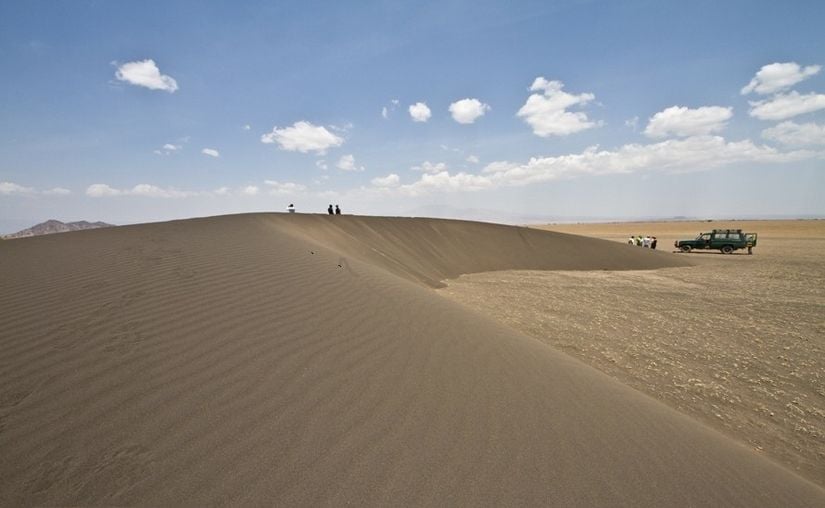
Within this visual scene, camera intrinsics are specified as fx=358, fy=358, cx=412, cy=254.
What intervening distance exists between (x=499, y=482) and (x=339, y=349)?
1987 millimetres

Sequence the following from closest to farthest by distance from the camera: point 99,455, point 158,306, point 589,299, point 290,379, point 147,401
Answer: point 99,455 < point 147,401 < point 290,379 < point 158,306 < point 589,299

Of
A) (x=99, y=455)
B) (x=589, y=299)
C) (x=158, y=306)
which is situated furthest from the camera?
(x=589, y=299)

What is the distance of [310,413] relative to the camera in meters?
2.61

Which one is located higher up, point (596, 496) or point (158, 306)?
point (158, 306)

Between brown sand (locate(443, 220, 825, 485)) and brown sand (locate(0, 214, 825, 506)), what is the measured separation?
105 centimetres

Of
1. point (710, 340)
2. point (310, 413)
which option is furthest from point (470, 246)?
point (310, 413)

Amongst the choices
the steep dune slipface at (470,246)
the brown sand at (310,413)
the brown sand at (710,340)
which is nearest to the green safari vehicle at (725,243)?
the steep dune slipface at (470,246)

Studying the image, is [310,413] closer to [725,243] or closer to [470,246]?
[470,246]

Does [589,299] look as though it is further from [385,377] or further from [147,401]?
[147,401]

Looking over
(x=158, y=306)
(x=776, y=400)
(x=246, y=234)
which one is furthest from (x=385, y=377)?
(x=246, y=234)

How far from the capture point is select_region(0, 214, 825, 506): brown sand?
2.05m

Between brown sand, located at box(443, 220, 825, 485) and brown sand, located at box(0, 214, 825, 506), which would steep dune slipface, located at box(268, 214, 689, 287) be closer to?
brown sand, located at box(443, 220, 825, 485)

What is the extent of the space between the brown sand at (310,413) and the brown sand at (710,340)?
3.43ft

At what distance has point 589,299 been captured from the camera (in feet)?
33.5
